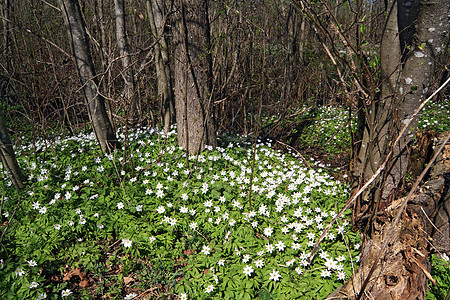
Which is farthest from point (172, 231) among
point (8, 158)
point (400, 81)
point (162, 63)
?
point (162, 63)

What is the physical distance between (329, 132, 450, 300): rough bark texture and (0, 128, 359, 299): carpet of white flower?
31cm

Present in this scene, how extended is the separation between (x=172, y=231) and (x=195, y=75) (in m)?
2.35

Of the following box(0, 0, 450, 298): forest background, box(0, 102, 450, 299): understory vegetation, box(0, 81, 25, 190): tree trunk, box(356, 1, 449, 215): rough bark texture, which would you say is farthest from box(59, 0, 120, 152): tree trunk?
box(356, 1, 449, 215): rough bark texture

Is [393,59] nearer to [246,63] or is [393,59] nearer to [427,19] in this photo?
[427,19]

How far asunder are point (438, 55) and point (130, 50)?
6.29 meters

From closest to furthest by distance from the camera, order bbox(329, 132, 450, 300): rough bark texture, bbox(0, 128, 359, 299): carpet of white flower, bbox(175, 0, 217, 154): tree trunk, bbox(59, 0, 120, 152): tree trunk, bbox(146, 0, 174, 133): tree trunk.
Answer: bbox(329, 132, 450, 300): rough bark texture < bbox(0, 128, 359, 299): carpet of white flower < bbox(59, 0, 120, 152): tree trunk < bbox(175, 0, 217, 154): tree trunk < bbox(146, 0, 174, 133): tree trunk

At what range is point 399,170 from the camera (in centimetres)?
307

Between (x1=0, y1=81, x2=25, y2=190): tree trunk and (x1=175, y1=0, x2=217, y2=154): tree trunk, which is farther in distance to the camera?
(x1=175, y1=0, x2=217, y2=154): tree trunk

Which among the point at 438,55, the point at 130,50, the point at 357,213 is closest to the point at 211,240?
the point at 357,213

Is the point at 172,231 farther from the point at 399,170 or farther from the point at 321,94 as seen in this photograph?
the point at 321,94

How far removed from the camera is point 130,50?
6.91 m

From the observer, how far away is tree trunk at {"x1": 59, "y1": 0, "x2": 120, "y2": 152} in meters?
3.89

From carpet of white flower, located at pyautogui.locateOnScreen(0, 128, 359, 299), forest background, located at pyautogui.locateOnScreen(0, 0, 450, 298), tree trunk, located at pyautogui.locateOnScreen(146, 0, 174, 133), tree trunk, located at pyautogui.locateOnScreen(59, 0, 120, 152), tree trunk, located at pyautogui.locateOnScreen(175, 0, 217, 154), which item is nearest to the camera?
forest background, located at pyautogui.locateOnScreen(0, 0, 450, 298)

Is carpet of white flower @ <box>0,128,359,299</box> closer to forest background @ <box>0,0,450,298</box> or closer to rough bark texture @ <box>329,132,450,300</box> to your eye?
forest background @ <box>0,0,450,298</box>
